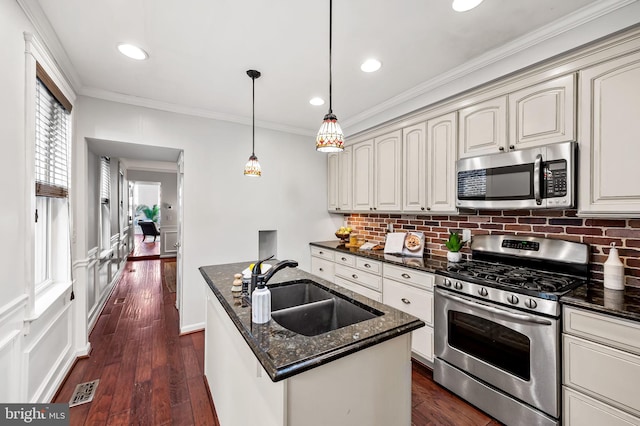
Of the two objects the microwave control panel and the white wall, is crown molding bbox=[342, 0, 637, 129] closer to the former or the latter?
the microwave control panel

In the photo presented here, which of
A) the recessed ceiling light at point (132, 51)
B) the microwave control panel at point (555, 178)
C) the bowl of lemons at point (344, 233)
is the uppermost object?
the recessed ceiling light at point (132, 51)

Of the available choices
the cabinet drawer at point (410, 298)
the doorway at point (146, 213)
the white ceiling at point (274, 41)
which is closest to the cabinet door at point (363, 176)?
the white ceiling at point (274, 41)

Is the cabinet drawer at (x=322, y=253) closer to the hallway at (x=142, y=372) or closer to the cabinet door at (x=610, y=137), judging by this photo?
the hallway at (x=142, y=372)

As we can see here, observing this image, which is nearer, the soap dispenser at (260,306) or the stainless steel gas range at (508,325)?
the soap dispenser at (260,306)

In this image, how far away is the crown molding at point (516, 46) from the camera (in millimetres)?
1558

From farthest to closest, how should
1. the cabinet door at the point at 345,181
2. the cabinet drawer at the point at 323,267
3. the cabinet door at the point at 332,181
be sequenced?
1. the cabinet door at the point at 332,181
2. the cabinet door at the point at 345,181
3. the cabinet drawer at the point at 323,267

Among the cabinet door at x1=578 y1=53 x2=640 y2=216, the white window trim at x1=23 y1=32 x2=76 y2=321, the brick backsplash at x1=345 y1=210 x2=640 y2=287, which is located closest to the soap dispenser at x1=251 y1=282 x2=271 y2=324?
the white window trim at x1=23 y1=32 x2=76 y2=321

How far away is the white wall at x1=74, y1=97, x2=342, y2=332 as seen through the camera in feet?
9.45

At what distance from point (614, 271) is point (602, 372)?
2.07 ft

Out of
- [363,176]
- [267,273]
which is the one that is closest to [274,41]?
[267,273]

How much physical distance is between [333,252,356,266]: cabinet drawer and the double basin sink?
146 centimetres

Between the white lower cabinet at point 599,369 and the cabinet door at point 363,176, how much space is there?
7.28ft

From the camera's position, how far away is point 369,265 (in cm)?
302

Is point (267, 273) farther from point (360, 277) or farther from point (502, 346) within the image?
point (360, 277)
